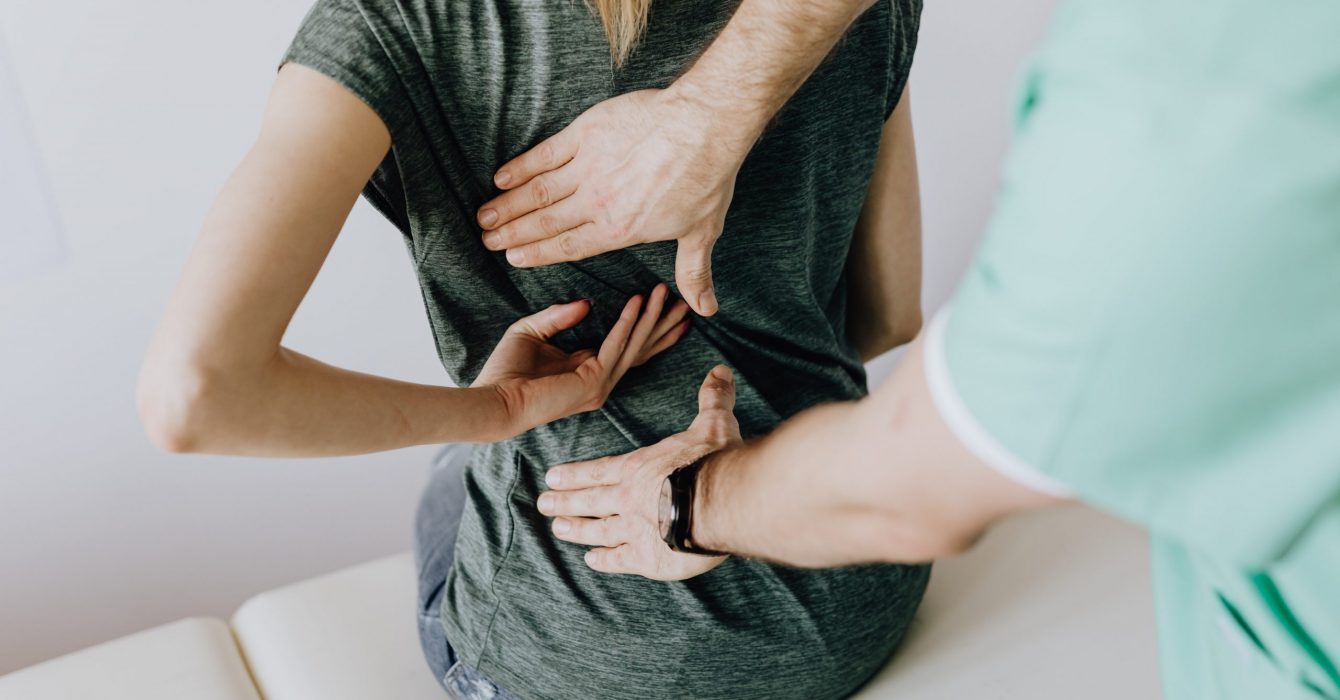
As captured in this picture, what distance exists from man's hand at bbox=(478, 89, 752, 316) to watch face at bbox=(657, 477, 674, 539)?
0.22 meters

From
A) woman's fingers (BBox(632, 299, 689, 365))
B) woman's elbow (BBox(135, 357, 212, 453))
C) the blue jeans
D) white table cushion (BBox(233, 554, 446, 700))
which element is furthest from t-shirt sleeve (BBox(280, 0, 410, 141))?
white table cushion (BBox(233, 554, 446, 700))

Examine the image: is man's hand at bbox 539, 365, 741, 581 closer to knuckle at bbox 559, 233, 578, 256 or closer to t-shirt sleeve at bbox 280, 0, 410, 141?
knuckle at bbox 559, 233, 578, 256

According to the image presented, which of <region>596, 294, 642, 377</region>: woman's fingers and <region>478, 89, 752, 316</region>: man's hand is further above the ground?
<region>478, 89, 752, 316</region>: man's hand

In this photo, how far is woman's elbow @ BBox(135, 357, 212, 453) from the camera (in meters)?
0.78

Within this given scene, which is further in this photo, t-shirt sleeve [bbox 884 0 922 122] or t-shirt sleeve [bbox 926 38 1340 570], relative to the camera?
t-shirt sleeve [bbox 884 0 922 122]

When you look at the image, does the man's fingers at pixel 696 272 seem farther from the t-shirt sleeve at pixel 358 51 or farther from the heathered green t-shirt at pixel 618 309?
the t-shirt sleeve at pixel 358 51

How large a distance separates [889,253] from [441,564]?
678 mm

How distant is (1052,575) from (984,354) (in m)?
0.93

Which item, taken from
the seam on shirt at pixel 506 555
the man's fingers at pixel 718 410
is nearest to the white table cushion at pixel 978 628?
the seam on shirt at pixel 506 555

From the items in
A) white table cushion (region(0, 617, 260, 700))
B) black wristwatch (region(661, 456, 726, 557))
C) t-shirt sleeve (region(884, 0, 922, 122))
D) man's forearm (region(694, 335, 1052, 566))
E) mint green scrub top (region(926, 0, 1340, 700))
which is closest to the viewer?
mint green scrub top (region(926, 0, 1340, 700))

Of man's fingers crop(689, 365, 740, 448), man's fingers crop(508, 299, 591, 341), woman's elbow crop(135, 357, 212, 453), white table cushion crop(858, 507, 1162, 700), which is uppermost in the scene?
woman's elbow crop(135, 357, 212, 453)

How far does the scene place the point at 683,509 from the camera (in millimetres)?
870

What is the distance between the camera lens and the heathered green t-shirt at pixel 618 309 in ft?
2.73

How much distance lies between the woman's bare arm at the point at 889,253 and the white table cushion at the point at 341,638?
72cm
